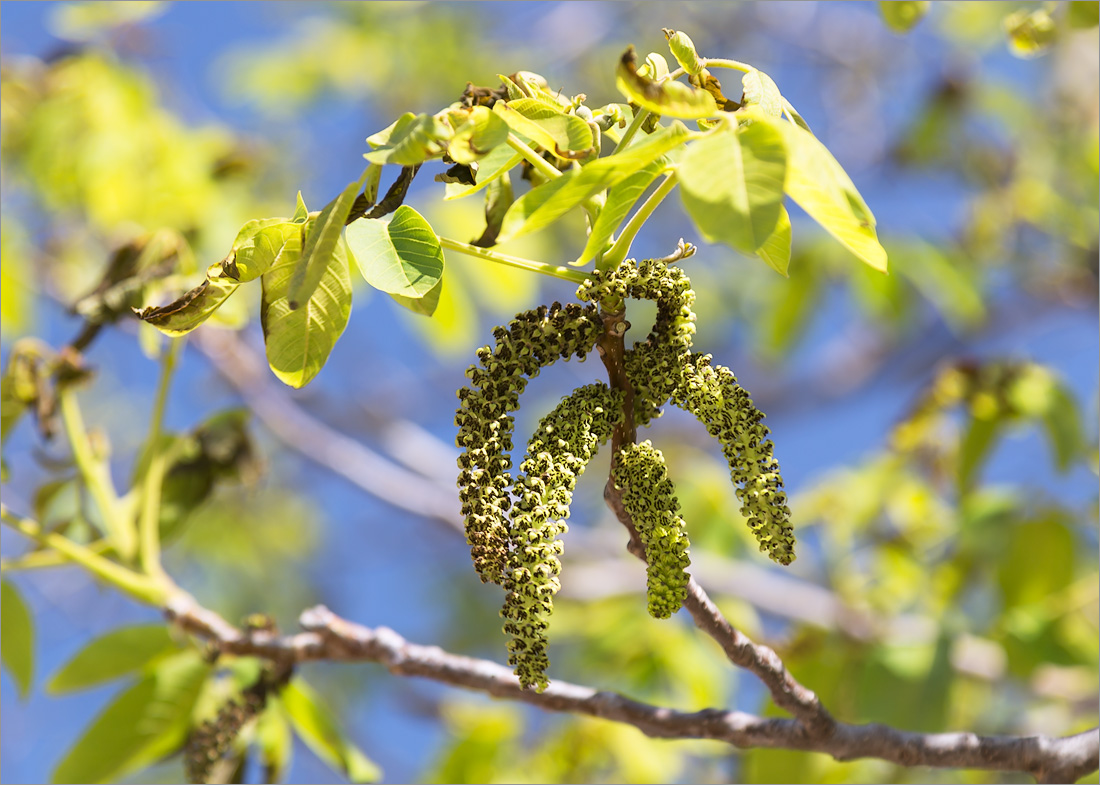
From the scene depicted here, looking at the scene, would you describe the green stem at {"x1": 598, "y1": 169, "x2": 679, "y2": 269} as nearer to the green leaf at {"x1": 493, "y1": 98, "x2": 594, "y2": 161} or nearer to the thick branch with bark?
the green leaf at {"x1": 493, "y1": 98, "x2": 594, "y2": 161}

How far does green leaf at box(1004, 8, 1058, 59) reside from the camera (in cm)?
203

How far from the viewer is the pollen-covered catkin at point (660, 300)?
1.33m

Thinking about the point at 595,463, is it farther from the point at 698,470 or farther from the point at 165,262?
the point at 165,262

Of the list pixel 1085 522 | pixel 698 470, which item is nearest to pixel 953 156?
pixel 698 470

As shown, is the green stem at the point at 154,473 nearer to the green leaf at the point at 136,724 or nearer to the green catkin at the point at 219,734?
the green leaf at the point at 136,724

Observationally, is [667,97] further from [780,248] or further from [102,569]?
[102,569]

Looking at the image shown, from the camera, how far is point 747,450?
1268mm

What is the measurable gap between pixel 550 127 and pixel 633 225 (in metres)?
0.18

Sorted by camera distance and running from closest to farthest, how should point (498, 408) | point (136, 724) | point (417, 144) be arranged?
point (417, 144), point (498, 408), point (136, 724)

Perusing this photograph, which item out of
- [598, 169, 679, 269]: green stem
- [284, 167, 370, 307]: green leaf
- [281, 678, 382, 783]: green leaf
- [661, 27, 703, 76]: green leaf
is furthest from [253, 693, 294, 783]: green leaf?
[661, 27, 703, 76]: green leaf

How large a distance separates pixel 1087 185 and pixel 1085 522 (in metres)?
2.22

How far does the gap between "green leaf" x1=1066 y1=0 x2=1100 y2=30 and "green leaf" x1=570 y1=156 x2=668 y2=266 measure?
137cm

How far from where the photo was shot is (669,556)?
4.17 ft

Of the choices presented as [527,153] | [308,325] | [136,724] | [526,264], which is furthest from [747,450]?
[136,724]
